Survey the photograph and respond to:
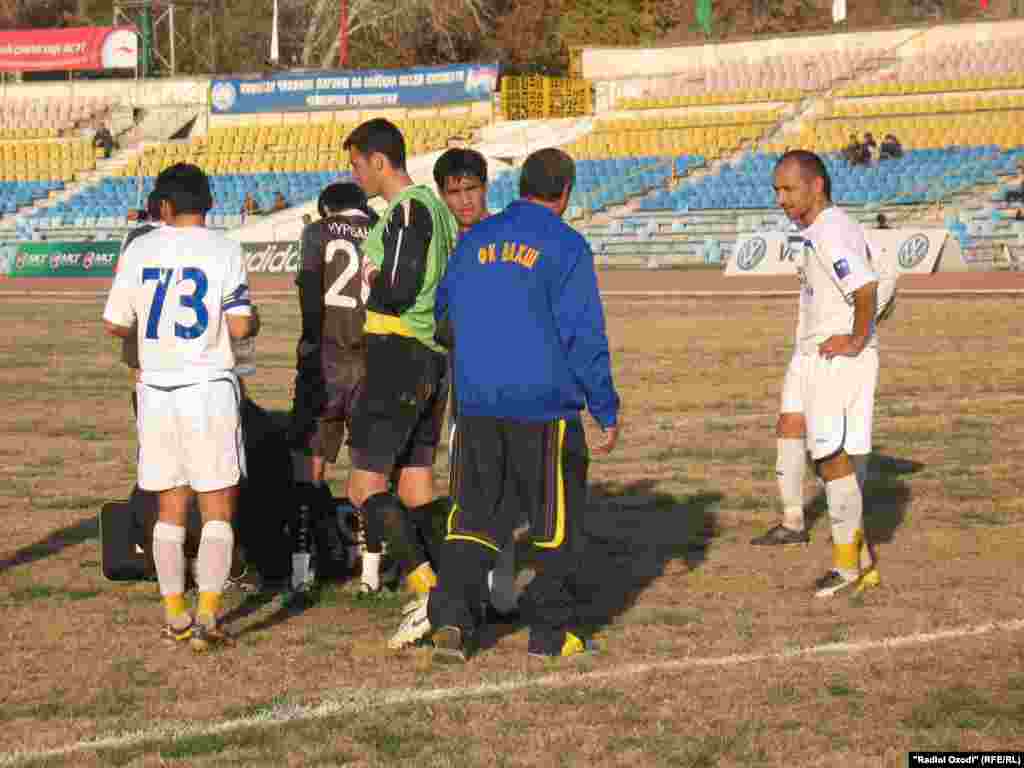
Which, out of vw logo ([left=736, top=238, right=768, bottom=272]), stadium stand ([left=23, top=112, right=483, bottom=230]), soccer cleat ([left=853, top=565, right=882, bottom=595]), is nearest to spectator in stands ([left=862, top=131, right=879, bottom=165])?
vw logo ([left=736, top=238, right=768, bottom=272])

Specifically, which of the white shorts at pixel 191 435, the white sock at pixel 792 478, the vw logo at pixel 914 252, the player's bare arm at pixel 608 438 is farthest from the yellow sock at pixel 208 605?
the vw logo at pixel 914 252

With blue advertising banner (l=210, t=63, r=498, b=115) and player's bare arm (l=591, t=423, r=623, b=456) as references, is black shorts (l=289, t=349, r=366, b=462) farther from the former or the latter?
blue advertising banner (l=210, t=63, r=498, b=115)

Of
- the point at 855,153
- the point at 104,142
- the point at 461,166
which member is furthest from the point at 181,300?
the point at 104,142

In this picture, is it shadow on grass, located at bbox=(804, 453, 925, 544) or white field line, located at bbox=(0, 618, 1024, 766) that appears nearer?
white field line, located at bbox=(0, 618, 1024, 766)

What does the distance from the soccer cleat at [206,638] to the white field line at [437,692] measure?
901mm

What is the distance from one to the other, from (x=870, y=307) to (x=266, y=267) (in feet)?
112

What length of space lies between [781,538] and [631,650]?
8.16 feet

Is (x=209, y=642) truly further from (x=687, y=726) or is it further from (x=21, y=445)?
(x=21, y=445)

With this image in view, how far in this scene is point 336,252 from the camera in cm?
796

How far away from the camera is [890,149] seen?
4172 centimetres

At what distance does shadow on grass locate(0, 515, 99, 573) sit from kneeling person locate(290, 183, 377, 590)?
1657 millimetres

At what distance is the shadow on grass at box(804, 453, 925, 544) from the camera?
9367 mm

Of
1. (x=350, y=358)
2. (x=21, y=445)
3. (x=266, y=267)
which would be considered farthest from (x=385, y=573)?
(x=266, y=267)

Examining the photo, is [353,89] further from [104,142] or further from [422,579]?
[422,579]
